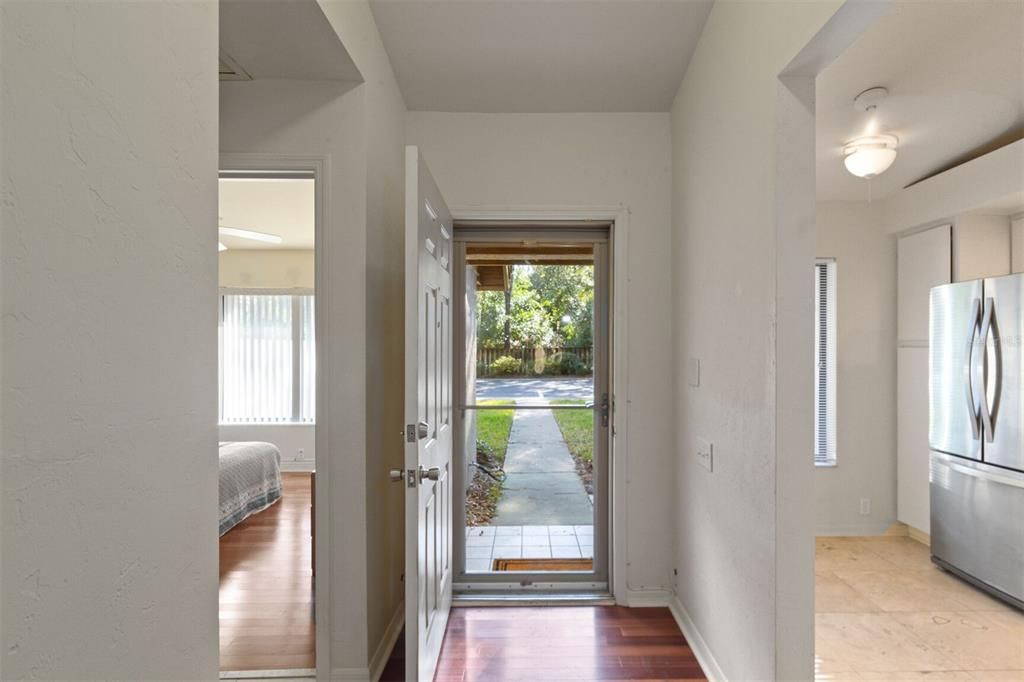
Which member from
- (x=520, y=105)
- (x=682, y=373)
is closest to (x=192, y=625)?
(x=682, y=373)

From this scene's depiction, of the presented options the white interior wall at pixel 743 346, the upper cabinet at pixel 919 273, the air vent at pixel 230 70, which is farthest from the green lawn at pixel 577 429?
the upper cabinet at pixel 919 273

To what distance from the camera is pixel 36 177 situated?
2.13 ft

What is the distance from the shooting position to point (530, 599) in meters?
2.80

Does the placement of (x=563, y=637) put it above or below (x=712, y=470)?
below

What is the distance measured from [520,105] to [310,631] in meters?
2.87

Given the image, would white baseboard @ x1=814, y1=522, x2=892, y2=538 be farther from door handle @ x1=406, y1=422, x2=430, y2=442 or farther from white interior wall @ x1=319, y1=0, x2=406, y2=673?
door handle @ x1=406, y1=422, x2=430, y2=442

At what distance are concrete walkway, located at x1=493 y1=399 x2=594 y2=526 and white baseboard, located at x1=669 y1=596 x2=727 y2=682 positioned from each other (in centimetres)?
64

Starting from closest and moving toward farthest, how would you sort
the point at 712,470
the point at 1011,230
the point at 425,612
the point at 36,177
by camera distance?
1. the point at 36,177
2. the point at 425,612
3. the point at 712,470
4. the point at 1011,230

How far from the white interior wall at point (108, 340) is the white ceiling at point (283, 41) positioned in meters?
0.64

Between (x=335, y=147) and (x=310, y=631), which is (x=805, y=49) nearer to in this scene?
(x=335, y=147)

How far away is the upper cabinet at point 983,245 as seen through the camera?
3.40 m

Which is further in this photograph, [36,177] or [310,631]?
[310,631]

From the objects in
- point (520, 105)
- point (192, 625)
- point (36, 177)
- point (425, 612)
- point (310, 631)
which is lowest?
point (310, 631)

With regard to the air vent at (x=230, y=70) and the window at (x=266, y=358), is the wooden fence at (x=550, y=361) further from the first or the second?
the window at (x=266, y=358)
